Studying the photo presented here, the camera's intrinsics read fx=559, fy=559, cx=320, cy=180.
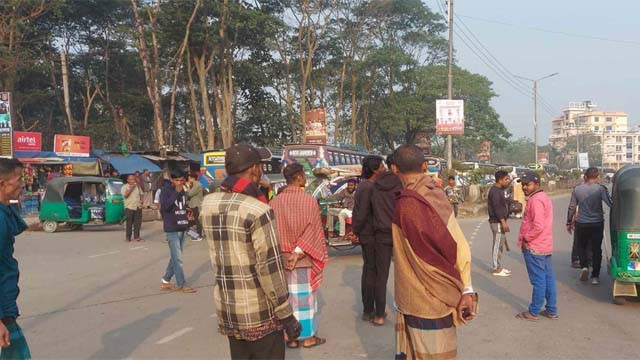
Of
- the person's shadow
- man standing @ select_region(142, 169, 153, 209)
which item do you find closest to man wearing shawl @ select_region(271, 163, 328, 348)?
the person's shadow

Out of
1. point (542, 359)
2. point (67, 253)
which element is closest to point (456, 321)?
point (542, 359)

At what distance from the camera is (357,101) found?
163 feet

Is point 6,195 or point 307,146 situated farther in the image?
point 307,146

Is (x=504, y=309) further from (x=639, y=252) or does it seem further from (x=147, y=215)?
(x=147, y=215)

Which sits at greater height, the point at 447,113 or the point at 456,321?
the point at 447,113

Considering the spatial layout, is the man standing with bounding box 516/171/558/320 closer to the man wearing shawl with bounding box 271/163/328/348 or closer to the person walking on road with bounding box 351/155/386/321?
the person walking on road with bounding box 351/155/386/321

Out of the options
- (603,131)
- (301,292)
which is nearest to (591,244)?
(301,292)

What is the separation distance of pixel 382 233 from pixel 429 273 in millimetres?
3172

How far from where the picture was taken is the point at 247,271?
10.6 ft

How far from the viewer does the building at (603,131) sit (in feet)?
374

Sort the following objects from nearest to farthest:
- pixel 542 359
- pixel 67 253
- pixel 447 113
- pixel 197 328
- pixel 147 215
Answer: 1. pixel 542 359
2. pixel 197 328
3. pixel 67 253
4. pixel 147 215
5. pixel 447 113

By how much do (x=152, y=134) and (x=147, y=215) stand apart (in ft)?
90.1

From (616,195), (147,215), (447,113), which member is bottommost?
(147,215)

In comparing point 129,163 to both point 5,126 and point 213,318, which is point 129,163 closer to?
point 5,126
